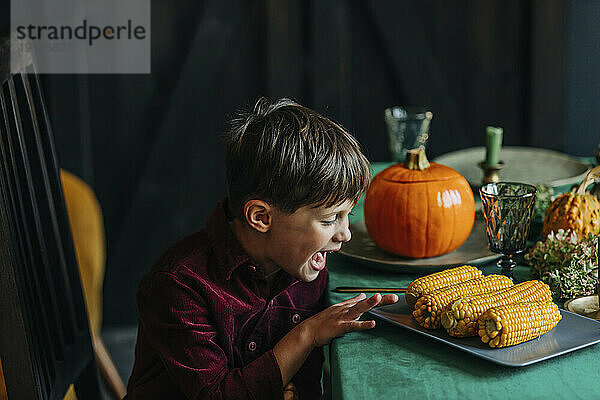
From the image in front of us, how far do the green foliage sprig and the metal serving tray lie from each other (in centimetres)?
11

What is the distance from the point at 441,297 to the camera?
103 cm

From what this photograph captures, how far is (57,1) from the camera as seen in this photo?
3.07 metres

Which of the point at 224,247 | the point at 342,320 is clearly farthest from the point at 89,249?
the point at 342,320

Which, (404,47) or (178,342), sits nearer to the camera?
(178,342)

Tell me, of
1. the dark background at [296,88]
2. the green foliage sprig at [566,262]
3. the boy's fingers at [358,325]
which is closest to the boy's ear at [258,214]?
the boy's fingers at [358,325]

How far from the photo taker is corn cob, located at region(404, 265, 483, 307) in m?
1.08

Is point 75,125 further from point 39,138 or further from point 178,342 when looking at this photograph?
point 178,342

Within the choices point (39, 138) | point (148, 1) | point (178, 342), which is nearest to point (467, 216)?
point (178, 342)

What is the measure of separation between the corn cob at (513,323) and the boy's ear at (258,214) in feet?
1.30

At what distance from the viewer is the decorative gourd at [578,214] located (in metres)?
1.32

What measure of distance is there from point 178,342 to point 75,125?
2206 millimetres

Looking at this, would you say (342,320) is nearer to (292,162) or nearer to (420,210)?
(292,162)

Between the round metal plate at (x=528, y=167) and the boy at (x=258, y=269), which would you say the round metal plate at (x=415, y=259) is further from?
the round metal plate at (x=528, y=167)

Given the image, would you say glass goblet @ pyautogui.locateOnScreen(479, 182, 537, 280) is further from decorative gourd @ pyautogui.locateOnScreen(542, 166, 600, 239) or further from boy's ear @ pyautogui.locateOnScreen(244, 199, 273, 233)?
boy's ear @ pyautogui.locateOnScreen(244, 199, 273, 233)
